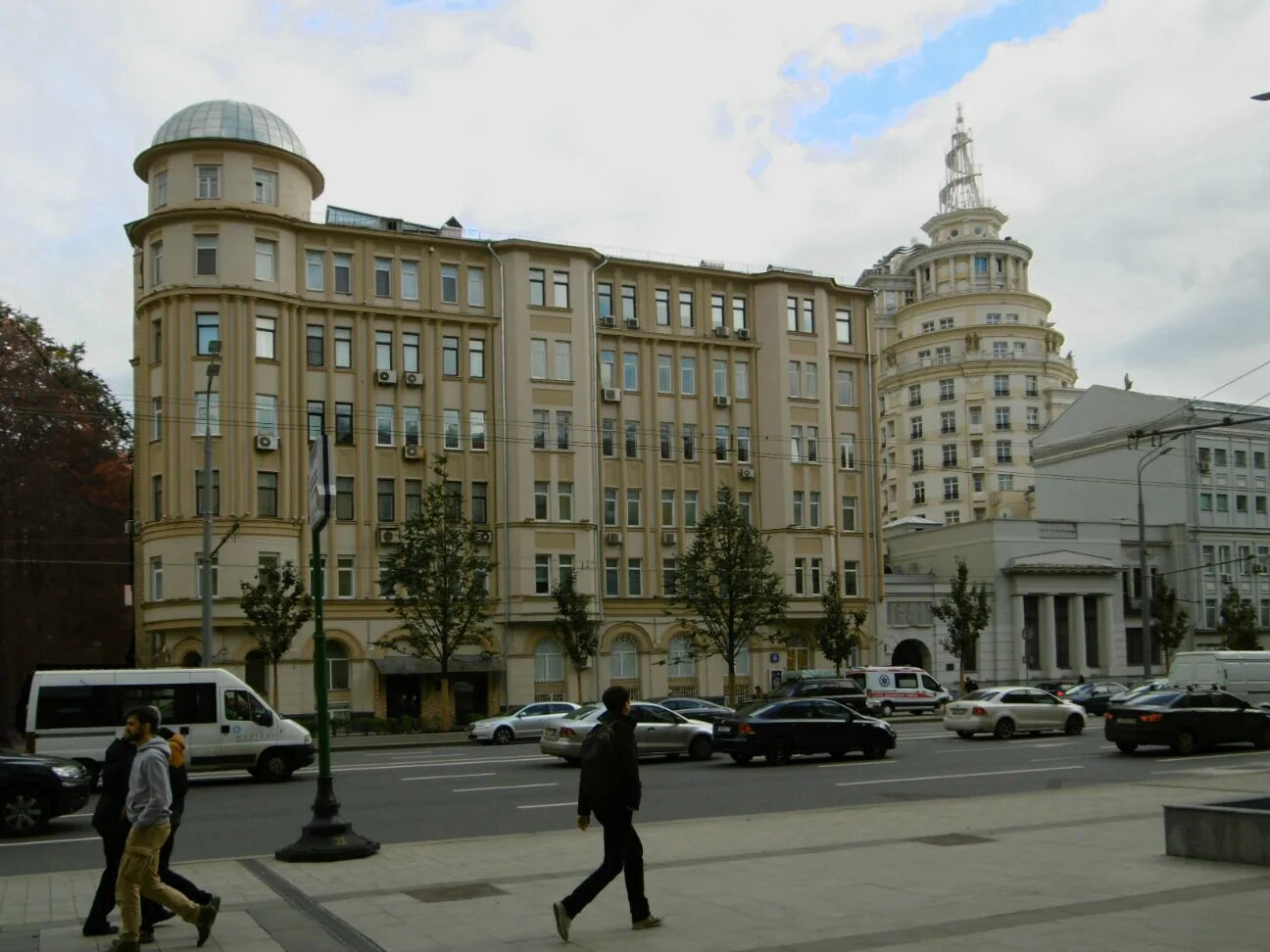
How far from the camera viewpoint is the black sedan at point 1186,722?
29.2m

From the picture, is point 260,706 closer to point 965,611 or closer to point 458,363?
point 458,363

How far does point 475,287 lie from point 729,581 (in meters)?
16.5

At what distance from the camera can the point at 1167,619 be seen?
223 feet

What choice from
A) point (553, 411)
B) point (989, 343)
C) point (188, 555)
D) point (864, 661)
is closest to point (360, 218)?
point (553, 411)

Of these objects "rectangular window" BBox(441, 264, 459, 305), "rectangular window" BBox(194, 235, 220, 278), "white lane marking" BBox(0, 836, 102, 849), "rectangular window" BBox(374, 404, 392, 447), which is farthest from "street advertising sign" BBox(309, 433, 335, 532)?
"rectangular window" BBox(441, 264, 459, 305)

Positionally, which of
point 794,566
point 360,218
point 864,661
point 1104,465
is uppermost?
point 360,218

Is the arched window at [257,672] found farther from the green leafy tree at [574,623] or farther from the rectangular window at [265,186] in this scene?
the rectangular window at [265,186]

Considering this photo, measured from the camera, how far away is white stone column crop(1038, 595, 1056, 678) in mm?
68625

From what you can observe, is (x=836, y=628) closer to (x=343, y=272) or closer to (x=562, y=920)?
(x=343, y=272)

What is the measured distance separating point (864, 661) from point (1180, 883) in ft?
168

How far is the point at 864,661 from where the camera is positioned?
62031 millimetres

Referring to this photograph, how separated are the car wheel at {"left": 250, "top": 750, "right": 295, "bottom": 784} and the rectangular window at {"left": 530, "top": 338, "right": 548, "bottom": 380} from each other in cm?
2996

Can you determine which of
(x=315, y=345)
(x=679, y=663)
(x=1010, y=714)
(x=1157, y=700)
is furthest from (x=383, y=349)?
(x=1157, y=700)

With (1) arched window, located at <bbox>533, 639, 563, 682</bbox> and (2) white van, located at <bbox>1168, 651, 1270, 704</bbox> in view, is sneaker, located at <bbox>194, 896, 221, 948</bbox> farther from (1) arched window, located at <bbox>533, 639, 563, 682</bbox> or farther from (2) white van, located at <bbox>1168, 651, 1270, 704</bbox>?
(1) arched window, located at <bbox>533, 639, 563, 682</bbox>
